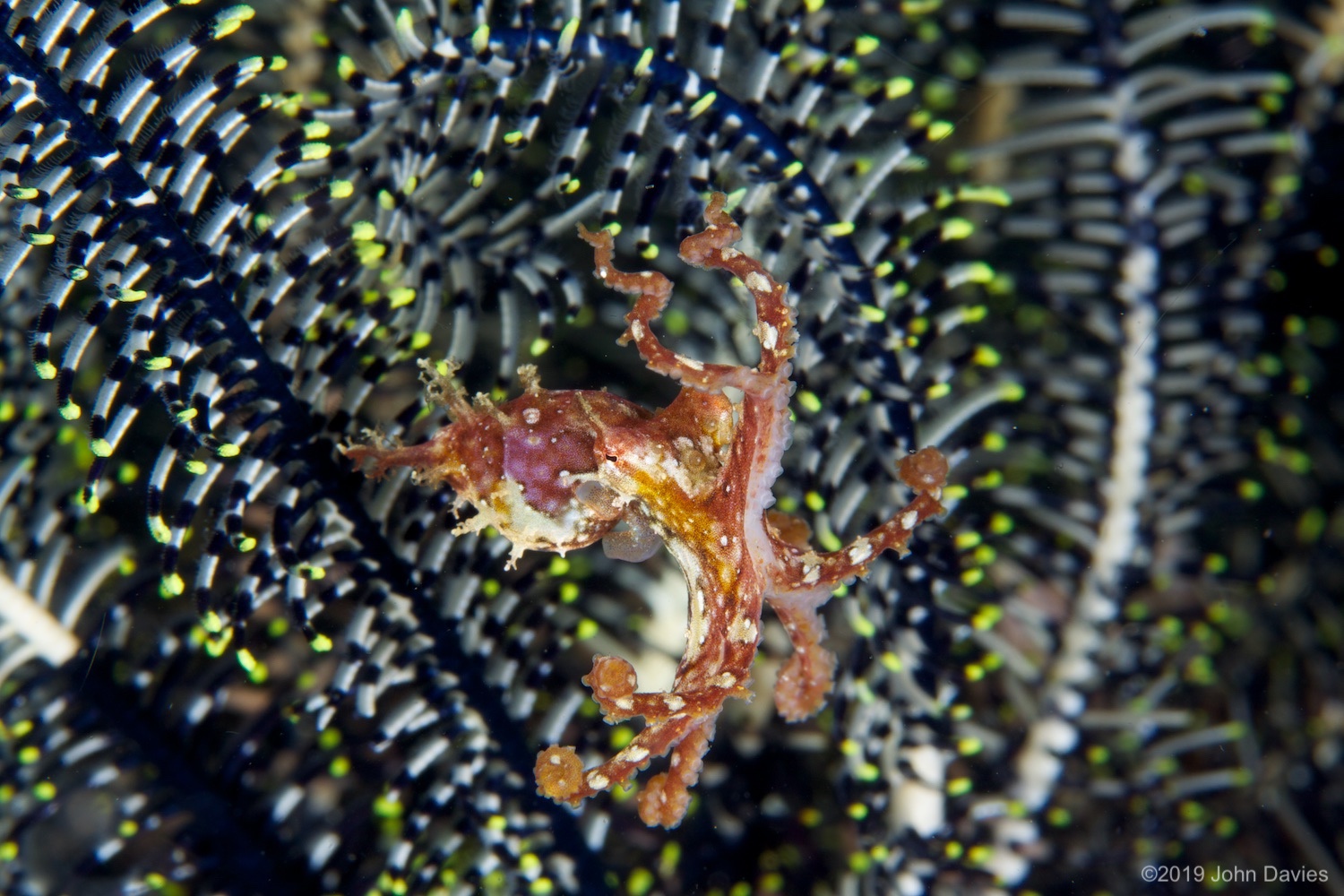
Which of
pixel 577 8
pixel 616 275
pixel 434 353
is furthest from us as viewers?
pixel 434 353

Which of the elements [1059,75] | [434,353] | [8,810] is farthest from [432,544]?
[1059,75]

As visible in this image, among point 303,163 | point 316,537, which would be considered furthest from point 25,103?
point 316,537

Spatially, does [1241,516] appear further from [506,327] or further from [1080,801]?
[506,327]

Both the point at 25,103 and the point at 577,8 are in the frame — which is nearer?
the point at 25,103

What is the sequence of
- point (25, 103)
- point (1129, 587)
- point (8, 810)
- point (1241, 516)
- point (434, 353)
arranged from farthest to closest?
point (1241, 516) → point (1129, 587) → point (8, 810) → point (434, 353) → point (25, 103)

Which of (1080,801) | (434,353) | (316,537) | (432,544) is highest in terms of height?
(434,353)

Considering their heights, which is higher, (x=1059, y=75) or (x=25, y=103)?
(x=25, y=103)

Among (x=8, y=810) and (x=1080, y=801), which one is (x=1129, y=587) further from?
(x=8, y=810)
